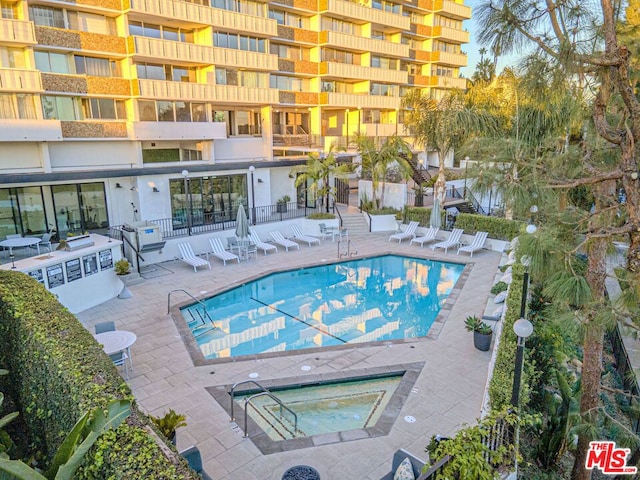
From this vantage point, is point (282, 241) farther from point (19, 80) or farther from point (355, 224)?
point (19, 80)

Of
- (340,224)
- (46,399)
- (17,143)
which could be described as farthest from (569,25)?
(17,143)

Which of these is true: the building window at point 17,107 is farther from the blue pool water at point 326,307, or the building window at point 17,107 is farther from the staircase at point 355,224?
the staircase at point 355,224

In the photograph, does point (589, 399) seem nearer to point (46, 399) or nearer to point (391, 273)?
point (46, 399)

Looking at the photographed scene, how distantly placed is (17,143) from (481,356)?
2011 centimetres

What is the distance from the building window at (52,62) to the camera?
18.7m

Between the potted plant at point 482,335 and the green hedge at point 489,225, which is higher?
the green hedge at point 489,225

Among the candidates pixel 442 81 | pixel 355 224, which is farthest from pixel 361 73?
pixel 355 224

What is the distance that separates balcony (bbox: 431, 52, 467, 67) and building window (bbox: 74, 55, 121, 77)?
28.7 m

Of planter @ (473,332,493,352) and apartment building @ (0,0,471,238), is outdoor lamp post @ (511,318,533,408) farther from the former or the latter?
apartment building @ (0,0,471,238)

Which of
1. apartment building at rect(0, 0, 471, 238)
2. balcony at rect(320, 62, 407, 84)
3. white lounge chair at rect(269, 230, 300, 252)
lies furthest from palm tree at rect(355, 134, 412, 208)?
balcony at rect(320, 62, 407, 84)

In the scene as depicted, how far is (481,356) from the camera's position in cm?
1041

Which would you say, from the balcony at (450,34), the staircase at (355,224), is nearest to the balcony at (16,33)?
the staircase at (355,224)

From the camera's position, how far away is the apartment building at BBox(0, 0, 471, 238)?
18.3 metres

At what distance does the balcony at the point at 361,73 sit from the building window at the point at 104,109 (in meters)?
14.1
